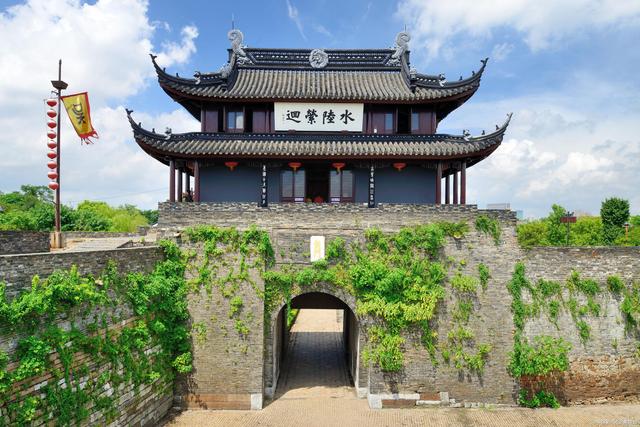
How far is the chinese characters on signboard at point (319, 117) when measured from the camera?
14305 millimetres

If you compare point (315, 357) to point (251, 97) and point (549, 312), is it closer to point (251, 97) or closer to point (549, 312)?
point (549, 312)

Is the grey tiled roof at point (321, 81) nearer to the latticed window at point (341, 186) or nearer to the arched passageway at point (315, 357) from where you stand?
the latticed window at point (341, 186)

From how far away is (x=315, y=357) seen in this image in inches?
610

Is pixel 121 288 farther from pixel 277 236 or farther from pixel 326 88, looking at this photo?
pixel 326 88

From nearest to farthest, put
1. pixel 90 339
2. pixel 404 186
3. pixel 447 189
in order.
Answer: pixel 90 339, pixel 404 186, pixel 447 189

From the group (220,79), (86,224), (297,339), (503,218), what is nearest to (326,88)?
(220,79)

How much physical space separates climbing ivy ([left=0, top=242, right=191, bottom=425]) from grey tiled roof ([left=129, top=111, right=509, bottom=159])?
420cm

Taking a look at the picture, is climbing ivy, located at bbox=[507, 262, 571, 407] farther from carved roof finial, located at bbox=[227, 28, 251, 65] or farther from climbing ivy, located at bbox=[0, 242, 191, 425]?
carved roof finial, located at bbox=[227, 28, 251, 65]

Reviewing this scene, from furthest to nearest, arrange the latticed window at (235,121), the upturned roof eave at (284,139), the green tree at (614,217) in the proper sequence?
the green tree at (614,217) < the latticed window at (235,121) < the upturned roof eave at (284,139)

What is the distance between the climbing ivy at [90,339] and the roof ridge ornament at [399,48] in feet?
40.2

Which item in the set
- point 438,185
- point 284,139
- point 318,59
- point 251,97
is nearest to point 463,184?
point 438,185

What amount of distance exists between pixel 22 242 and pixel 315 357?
1147cm

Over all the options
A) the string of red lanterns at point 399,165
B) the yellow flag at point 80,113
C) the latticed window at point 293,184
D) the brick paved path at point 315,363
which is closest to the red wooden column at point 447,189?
the string of red lanterns at point 399,165

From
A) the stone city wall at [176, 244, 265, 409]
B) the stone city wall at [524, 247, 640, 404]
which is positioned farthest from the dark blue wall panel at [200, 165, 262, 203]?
the stone city wall at [524, 247, 640, 404]
